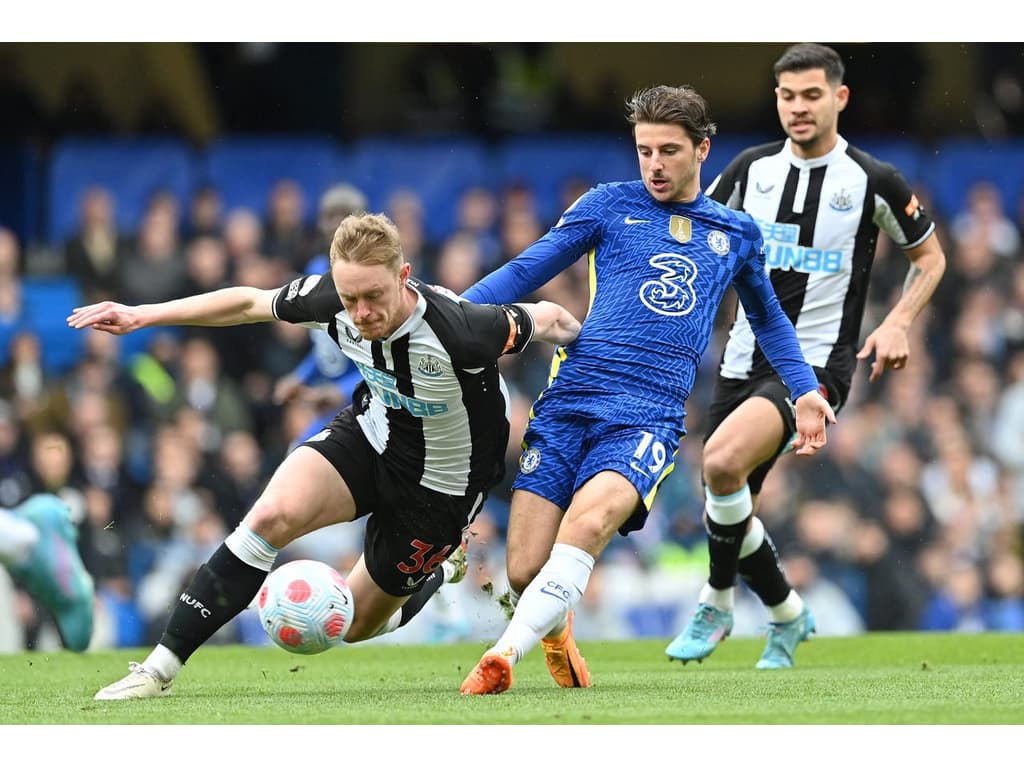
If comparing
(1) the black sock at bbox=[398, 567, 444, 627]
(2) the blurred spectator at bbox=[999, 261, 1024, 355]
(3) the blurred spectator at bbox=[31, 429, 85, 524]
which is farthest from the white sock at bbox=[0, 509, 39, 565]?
(2) the blurred spectator at bbox=[999, 261, 1024, 355]

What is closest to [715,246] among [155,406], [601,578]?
[601,578]

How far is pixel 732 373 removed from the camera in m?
7.77

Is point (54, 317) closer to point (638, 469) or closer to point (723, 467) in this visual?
point (723, 467)

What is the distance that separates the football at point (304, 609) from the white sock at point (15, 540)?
164cm

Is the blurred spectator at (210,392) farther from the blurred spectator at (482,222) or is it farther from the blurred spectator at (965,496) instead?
the blurred spectator at (965,496)

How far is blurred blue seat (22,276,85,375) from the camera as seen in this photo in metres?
12.2

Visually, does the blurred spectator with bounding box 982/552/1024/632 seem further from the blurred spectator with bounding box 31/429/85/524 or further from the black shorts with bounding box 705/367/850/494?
the blurred spectator with bounding box 31/429/85/524

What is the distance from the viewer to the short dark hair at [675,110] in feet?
20.1

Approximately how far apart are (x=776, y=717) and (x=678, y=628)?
247 inches

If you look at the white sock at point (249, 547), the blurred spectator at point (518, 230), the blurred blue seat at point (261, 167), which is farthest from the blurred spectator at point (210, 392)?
the white sock at point (249, 547)

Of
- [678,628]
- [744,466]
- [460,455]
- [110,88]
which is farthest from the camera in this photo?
[110,88]

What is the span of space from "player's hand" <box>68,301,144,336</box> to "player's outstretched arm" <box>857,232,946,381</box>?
3269mm

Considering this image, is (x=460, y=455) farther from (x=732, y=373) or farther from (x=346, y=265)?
(x=732, y=373)

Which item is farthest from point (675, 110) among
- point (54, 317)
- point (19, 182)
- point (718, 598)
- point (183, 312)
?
point (19, 182)
